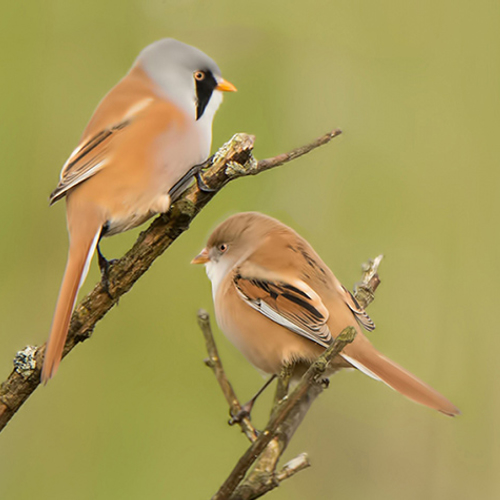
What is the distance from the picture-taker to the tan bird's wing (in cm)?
110

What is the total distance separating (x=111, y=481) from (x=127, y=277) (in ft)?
4.13

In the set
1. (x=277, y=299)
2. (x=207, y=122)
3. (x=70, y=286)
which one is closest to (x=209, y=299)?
(x=277, y=299)

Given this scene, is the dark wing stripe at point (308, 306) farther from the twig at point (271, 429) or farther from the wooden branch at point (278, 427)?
the twig at point (271, 429)

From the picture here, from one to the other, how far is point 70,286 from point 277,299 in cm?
54

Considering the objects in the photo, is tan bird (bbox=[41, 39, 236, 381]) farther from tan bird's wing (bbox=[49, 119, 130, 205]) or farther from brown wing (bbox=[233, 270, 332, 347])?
brown wing (bbox=[233, 270, 332, 347])

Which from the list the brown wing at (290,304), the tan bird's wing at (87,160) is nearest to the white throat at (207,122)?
the tan bird's wing at (87,160)

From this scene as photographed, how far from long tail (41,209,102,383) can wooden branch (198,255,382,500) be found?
0.28 metres

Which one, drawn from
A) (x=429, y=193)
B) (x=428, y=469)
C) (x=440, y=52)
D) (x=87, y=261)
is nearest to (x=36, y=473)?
(x=428, y=469)

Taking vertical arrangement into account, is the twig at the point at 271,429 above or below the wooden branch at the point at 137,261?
below

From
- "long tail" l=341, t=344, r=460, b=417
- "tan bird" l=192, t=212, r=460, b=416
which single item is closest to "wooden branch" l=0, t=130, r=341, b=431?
"tan bird" l=192, t=212, r=460, b=416

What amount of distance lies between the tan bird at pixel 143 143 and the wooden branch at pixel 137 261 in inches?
1.4

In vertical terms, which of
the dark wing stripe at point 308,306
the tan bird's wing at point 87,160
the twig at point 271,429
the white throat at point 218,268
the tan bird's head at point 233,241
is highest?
the tan bird's wing at point 87,160

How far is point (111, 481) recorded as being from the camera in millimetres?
2141

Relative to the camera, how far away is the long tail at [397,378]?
83 centimetres
